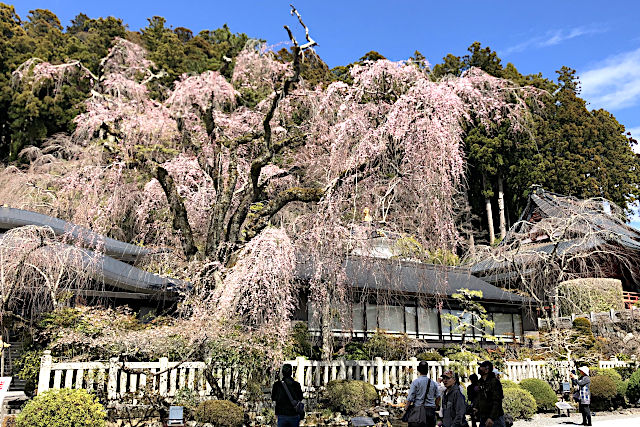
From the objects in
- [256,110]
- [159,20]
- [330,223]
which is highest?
[159,20]

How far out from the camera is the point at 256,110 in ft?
53.8

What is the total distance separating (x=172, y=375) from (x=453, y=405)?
17.6 ft

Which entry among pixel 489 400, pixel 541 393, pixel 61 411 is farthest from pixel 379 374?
pixel 61 411

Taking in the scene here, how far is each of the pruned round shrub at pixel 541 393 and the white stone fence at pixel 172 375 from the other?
228cm

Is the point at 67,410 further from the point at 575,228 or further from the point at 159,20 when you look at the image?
the point at 159,20

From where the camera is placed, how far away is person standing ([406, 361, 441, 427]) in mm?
7230

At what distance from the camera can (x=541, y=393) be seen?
44.4ft

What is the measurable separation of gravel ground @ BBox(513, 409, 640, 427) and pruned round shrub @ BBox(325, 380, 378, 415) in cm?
353

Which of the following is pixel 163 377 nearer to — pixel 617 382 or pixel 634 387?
pixel 617 382

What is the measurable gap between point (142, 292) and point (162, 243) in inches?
61.5

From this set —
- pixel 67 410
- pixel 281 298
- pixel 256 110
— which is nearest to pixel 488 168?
pixel 256 110

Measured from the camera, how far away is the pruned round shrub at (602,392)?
46.4 feet

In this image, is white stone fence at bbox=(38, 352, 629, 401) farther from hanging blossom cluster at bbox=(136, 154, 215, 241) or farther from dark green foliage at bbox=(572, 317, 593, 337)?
dark green foliage at bbox=(572, 317, 593, 337)

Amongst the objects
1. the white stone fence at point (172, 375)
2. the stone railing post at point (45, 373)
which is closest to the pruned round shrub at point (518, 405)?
the white stone fence at point (172, 375)
